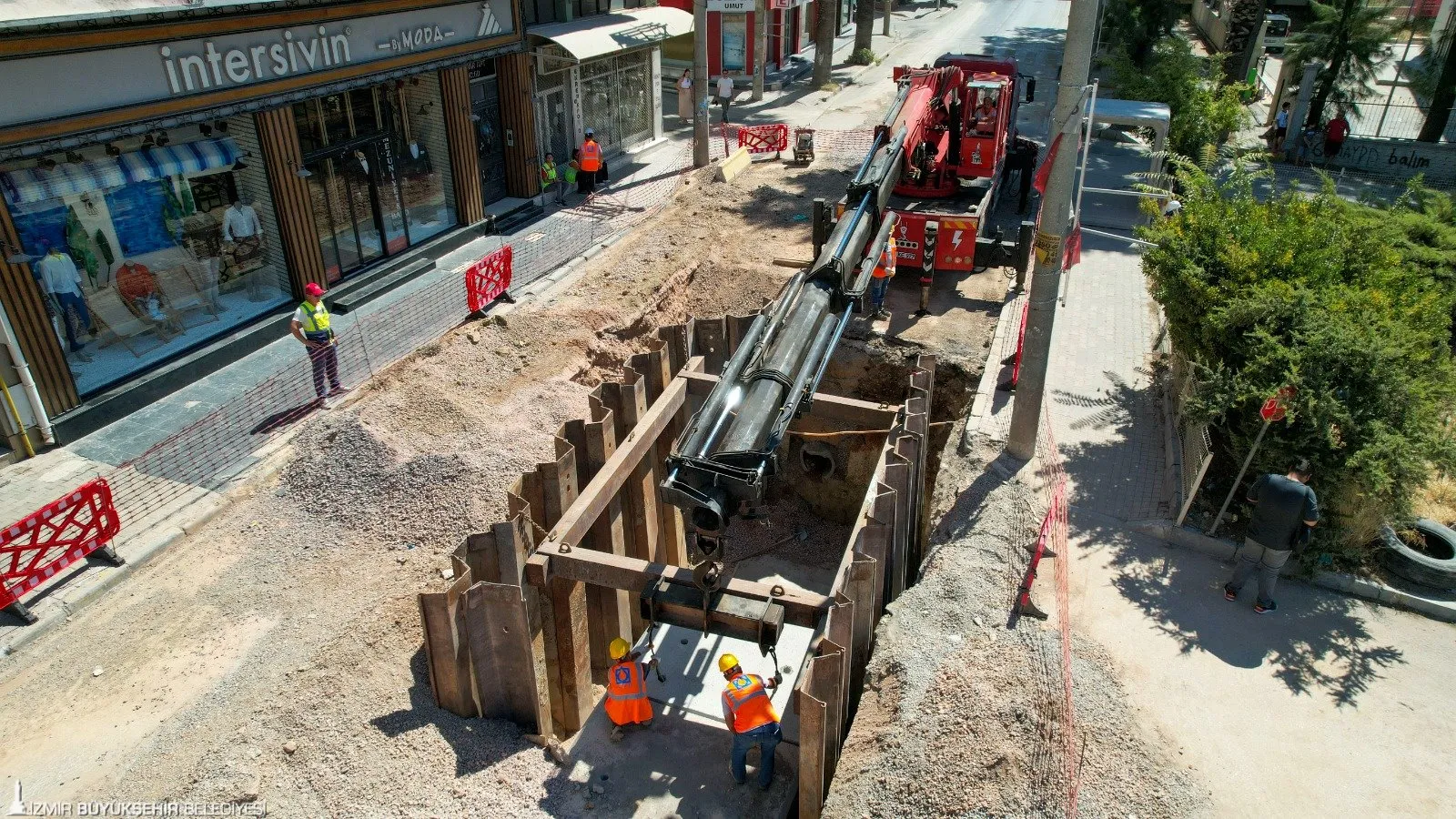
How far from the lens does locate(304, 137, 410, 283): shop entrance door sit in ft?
51.8

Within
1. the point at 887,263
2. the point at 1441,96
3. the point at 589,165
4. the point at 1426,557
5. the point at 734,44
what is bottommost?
the point at 1426,557

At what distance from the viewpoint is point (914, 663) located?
802 centimetres

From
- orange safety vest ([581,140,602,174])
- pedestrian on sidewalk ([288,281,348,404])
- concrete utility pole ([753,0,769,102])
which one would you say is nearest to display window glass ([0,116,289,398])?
pedestrian on sidewalk ([288,281,348,404])

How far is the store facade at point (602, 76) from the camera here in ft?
67.1

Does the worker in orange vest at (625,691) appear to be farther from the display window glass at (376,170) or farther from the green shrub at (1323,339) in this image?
the display window glass at (376,170)

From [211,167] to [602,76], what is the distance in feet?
38.3

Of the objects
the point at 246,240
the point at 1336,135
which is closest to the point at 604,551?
the point at 246,240

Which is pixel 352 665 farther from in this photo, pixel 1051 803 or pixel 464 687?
pixel 1051 803

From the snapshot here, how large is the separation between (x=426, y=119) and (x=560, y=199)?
421 centimetres

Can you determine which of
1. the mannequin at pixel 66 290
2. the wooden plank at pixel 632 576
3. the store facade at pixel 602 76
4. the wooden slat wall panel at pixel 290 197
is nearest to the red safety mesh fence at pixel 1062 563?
the wooden plank at pixel 632 576

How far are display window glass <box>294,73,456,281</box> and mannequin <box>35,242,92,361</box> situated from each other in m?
3.84

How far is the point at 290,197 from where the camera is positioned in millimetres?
14766

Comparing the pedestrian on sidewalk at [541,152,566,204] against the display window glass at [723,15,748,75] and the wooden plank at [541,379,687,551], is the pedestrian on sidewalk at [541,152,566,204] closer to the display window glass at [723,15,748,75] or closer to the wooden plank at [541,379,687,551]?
the wooden plank at [541,379,687,551]

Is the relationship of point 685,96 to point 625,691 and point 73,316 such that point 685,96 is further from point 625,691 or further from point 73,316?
point 625,691
